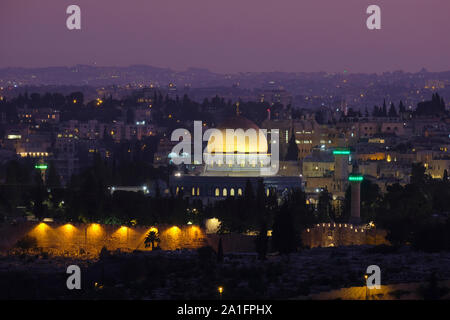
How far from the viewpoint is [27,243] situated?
51.6 m

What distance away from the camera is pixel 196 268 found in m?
43.5

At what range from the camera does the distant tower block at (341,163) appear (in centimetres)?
7194

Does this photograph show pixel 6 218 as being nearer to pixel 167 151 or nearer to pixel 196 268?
pixel 196 268

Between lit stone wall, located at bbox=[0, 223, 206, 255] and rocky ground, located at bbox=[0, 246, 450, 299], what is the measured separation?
1663 millimetres

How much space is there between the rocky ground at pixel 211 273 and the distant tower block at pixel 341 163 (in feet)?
78.6

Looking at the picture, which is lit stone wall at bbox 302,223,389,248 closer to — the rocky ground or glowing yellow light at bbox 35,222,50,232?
the rocky ground

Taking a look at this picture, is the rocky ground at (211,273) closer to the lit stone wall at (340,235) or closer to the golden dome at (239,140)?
the lit stone wall at (340,235)

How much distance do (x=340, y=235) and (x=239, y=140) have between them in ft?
51.0

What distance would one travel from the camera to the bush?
51.6m

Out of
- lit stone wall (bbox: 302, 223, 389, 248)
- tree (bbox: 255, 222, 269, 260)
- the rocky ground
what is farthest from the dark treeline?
the rocky ground

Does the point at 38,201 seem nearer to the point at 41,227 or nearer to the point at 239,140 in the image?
the point at 41,227
